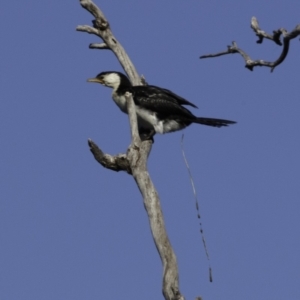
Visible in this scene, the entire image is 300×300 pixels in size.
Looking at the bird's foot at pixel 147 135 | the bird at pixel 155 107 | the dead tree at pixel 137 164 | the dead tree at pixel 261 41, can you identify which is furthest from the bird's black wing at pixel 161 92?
the dead tree at pixel 261 41

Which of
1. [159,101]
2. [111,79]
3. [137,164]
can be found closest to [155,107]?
[159,101]

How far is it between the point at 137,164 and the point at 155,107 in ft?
7.32

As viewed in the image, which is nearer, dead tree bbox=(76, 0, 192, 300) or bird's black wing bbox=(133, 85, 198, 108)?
dead tree bbox=(76, 0, 192, 300)

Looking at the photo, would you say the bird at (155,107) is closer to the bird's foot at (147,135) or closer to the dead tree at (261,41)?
the bird's foot at (147,135)

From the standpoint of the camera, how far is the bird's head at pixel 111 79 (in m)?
11.5

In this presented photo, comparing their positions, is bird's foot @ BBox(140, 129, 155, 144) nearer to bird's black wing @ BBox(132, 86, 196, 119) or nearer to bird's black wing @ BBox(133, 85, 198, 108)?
bird's black wing @ BBox(132, 86, 196, 119)

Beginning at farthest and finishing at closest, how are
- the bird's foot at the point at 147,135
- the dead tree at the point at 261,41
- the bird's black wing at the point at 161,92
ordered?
the bird's black wing at the point at 161,92 → the bird's foot at the point at 147,135 → the dead tree at the point at 261,41

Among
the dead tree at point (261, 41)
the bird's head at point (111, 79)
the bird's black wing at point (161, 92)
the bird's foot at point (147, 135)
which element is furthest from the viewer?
the bird's head at point (111, 79)

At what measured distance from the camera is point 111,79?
11.7 m

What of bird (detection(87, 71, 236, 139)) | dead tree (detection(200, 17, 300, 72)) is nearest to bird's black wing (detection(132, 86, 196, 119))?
bird (detection(87, 71, 236, 139))

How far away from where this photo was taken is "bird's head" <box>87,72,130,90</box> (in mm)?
11531

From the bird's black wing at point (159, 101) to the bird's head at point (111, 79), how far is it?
0.95 feet

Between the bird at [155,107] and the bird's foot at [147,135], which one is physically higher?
the bird at [155,107]

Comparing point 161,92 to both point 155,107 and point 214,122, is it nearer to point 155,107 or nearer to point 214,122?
point 155,107
